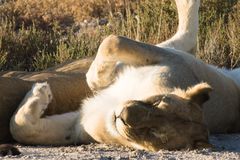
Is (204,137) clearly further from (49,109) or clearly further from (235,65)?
(235,65)

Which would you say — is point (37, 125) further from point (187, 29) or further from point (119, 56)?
point (187, 29)

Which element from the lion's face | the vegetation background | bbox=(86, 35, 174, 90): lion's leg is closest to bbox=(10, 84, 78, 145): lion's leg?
bbox=(86, 35, 174, 90): lion's leg

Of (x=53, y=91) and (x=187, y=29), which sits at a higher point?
(x=187, y=29)

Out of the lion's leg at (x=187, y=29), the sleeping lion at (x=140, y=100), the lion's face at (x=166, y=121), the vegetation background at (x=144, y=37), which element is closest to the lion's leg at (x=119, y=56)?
the sleeping lion at (x=140, y=100)

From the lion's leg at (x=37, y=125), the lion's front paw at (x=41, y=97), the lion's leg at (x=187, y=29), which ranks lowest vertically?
the lion's leg at (x=37, y=125)

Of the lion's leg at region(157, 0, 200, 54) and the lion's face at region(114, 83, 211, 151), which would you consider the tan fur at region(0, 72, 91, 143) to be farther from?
the lion's face at region(114, 83, 211, 151)

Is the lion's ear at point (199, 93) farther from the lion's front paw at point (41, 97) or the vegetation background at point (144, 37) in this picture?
the vegetation background at point (144, 37)

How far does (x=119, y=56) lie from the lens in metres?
6.19

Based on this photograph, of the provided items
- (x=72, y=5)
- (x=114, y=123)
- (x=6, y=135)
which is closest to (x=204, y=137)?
(x=114, y=123)

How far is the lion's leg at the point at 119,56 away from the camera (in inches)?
242

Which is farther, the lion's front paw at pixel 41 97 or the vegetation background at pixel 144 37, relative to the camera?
the vegetation background at pixel 144 37

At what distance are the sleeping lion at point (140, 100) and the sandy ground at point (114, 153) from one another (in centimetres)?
7

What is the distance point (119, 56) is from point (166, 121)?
1.51 meters

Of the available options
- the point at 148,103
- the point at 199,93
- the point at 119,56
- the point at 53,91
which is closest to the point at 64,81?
the point at 53,91
